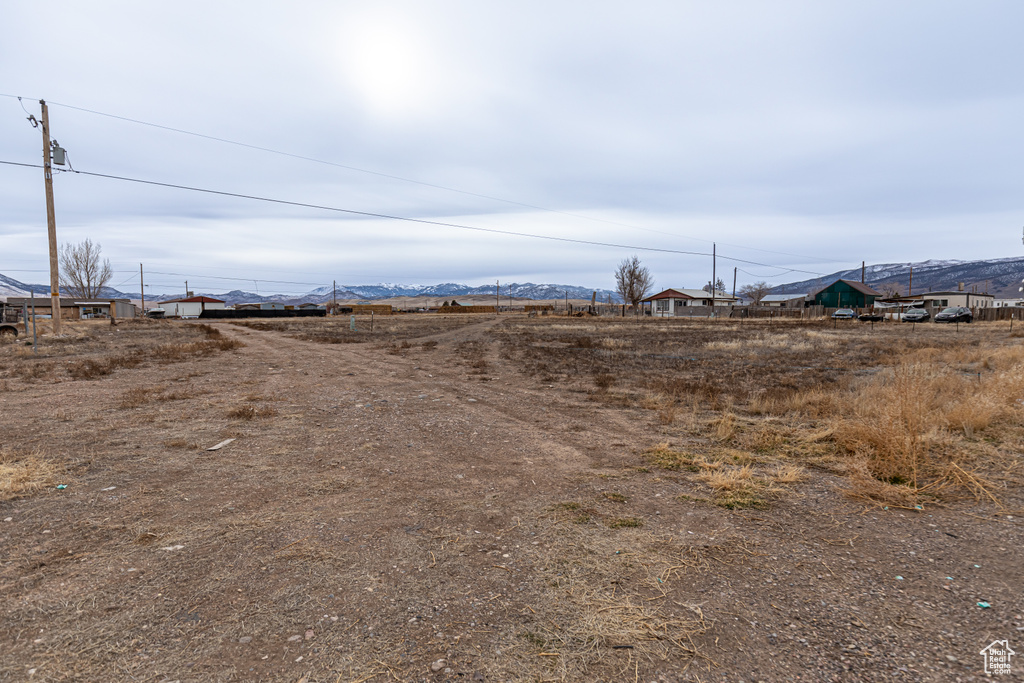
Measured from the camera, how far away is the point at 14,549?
3.63 metres

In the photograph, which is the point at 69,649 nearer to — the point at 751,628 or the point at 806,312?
the point at 751,628

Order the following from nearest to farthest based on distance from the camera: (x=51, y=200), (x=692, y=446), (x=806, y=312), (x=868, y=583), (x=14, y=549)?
(x=868, y=583), (x=14, y=549), (x=692, y=446), (x=51, y=200), (x=806, y=312)

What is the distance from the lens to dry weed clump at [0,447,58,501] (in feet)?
15.3

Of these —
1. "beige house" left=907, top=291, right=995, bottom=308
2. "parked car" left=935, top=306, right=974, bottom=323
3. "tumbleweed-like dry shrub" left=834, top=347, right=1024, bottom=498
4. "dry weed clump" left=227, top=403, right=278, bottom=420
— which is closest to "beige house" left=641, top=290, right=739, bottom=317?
"beige house" left=907, top=291, right=995, bottom=308

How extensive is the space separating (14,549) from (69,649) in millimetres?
1741

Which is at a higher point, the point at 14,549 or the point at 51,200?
the point at 51,200

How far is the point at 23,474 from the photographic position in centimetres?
493

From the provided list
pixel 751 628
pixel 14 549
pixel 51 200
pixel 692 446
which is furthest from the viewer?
pixel 51 200

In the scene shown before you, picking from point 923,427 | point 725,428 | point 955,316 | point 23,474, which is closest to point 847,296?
point 955,316

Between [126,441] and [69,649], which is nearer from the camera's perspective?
[69,649]

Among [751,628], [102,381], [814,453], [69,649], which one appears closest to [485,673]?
[751,628]

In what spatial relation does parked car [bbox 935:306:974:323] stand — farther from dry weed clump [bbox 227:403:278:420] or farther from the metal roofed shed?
dry weed clump [bbox 227:403:278:420]

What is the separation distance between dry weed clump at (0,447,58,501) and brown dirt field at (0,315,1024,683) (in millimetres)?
28

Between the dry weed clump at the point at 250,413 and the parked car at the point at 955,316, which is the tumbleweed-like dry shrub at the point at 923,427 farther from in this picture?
the parked car at the point at 955,316
